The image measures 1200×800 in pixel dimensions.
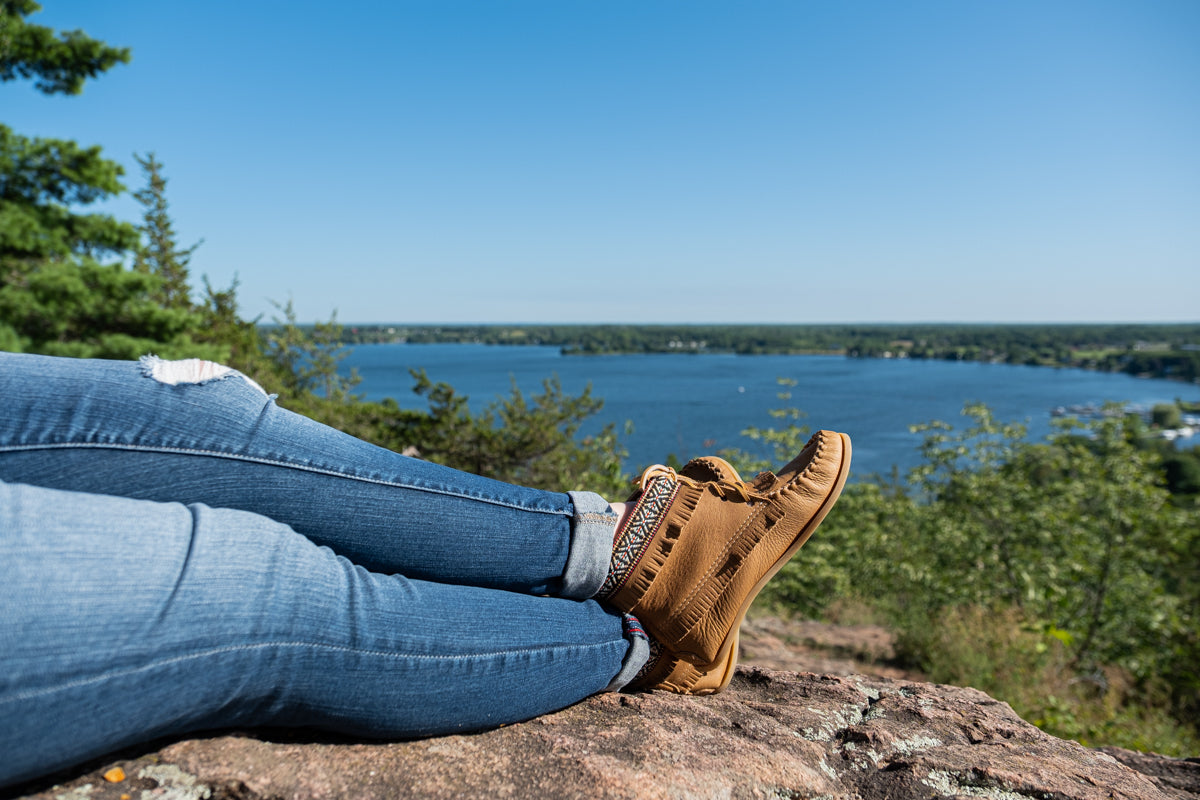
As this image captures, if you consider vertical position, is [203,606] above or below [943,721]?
above

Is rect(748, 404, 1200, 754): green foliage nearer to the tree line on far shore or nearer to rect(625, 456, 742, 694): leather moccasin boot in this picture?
the tree line on far shore

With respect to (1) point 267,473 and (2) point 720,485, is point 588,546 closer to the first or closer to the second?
(2) point 720,485

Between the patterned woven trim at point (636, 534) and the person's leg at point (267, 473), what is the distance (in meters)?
0.09

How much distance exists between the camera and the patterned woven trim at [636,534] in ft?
4.47

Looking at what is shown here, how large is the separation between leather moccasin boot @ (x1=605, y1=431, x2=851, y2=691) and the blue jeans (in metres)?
0.08

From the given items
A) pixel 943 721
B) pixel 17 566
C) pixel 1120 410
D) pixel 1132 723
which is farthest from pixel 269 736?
pixel 1120 410

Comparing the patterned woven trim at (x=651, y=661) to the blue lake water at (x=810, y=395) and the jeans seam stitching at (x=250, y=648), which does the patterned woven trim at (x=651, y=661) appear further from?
the blue lake water at (x=810, y=395)

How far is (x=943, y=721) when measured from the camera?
4.74ft

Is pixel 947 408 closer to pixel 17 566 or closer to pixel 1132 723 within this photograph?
pixel 1132 723

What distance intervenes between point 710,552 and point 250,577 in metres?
0.87

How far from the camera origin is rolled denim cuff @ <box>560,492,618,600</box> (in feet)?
4.20

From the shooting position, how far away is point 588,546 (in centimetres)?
128

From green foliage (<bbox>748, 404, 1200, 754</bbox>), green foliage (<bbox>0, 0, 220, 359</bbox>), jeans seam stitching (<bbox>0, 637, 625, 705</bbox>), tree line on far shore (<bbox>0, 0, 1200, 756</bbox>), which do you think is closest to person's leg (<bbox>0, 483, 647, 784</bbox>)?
jeans seam stitching (<bbox>0, 637, 625, 705</bbox>)

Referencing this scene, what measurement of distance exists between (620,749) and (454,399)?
21.8 ft
